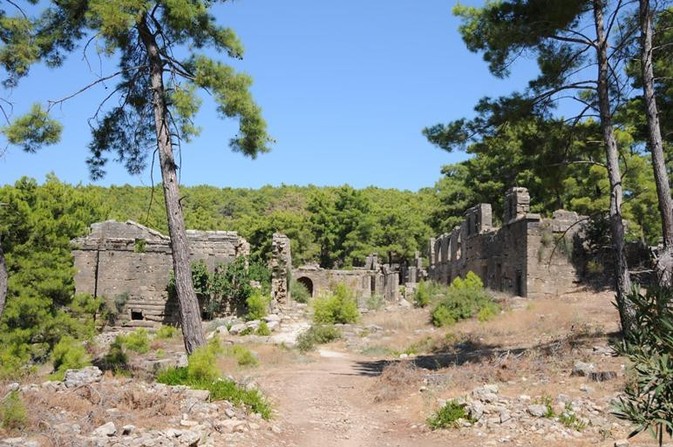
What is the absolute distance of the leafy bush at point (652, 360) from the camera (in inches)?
173

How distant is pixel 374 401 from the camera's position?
10.9 m

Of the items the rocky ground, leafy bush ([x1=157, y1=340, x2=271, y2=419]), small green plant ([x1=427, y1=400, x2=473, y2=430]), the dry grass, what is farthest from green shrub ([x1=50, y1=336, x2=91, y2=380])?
small green plant ([x1=427, y1=400, x2=473, y2=430])

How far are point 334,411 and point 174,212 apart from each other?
15.5 ft

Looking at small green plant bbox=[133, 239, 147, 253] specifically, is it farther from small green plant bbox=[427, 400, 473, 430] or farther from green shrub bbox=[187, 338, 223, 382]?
small green plant bbox=[427, 400, 473, 430]

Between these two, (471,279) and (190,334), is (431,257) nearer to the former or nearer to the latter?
(471,279)

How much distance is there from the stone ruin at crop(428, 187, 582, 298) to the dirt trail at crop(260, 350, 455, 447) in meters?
8.42

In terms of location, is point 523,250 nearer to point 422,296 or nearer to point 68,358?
point 422,296

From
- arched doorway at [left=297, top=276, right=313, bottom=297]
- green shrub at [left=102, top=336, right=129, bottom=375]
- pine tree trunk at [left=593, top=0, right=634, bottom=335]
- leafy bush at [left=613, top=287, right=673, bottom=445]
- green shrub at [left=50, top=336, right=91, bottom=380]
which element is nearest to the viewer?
leafy bush at [left=613, top=287, right=673, bottom=445]

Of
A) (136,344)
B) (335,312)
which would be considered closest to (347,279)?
(335,312)

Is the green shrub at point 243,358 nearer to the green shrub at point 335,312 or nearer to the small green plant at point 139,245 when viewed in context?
the green shrub at point 335,312

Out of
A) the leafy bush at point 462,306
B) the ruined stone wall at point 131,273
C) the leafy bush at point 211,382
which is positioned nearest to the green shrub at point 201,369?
the leafy bush at point 211,382

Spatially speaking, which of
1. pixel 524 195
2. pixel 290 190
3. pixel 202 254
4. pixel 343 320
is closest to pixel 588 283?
pixel 524 195

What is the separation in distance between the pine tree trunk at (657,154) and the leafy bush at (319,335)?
9.83 m

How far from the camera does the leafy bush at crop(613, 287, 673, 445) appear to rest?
14.4ft
